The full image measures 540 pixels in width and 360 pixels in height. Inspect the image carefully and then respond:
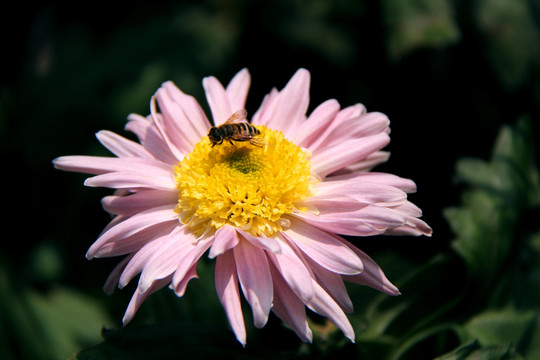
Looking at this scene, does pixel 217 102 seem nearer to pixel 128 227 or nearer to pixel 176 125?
pixel 176 125

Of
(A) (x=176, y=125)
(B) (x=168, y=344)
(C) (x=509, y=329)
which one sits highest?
(A) (x=176, y=125)

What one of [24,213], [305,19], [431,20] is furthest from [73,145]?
[431,20]

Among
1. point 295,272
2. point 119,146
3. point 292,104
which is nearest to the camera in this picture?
point 295,272

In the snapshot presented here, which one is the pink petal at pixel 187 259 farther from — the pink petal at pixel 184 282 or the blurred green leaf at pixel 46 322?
the blurred green leaf at pixel 46 322

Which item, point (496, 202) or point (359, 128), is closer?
point (359, 128)

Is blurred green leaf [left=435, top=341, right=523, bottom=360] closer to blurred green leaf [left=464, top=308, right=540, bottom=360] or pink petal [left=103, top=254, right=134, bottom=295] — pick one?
blurred green leaf [left=464, top=308, right=540, bottom=360]

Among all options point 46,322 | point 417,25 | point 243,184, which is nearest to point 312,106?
point 417,25

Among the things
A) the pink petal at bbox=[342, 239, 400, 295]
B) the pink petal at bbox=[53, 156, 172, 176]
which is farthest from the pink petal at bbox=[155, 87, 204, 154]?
the pink petal at bbox=[342, 239, 400, 295]

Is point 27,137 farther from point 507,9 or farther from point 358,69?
point 507,9
